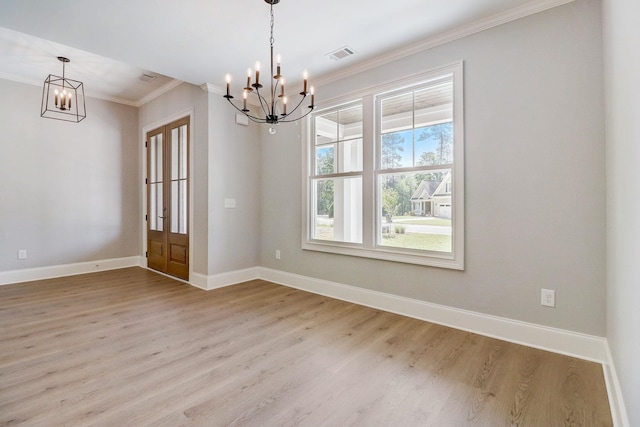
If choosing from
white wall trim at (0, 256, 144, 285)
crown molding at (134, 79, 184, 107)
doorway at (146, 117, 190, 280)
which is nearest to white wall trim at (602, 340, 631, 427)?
doorway at (146, 117, 190, 280)

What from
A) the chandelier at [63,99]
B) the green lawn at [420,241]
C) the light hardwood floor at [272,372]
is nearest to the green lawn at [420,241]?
the green lawn at [420,241]

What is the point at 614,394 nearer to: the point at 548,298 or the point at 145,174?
the point at 548,298

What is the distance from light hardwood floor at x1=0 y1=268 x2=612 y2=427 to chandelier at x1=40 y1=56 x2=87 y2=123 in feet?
9.58

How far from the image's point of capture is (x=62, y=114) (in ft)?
→ 15.9

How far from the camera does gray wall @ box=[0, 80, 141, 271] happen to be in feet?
14.4

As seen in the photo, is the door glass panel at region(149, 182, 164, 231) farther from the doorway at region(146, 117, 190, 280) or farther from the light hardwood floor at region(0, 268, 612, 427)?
the light hardwood floor at region(0, 268, 612, 427)

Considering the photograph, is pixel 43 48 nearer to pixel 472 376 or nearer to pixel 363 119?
pixel 363 119

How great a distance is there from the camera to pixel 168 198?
4.95 meters

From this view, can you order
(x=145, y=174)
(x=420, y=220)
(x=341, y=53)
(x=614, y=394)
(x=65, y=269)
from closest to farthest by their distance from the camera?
(x=614, y=394)
(x=420, y=220)
(x=341, y=53)
(x=65, y=269)
(x=145, y=174)

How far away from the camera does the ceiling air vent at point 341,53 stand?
320 centimetres

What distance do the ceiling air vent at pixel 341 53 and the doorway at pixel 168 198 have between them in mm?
2471

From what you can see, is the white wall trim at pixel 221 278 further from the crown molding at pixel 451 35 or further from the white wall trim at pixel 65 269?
the crown molding at pixel 451 35

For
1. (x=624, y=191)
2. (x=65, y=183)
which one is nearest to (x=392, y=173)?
(x=624, y=191)

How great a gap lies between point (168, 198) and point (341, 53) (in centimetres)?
356
